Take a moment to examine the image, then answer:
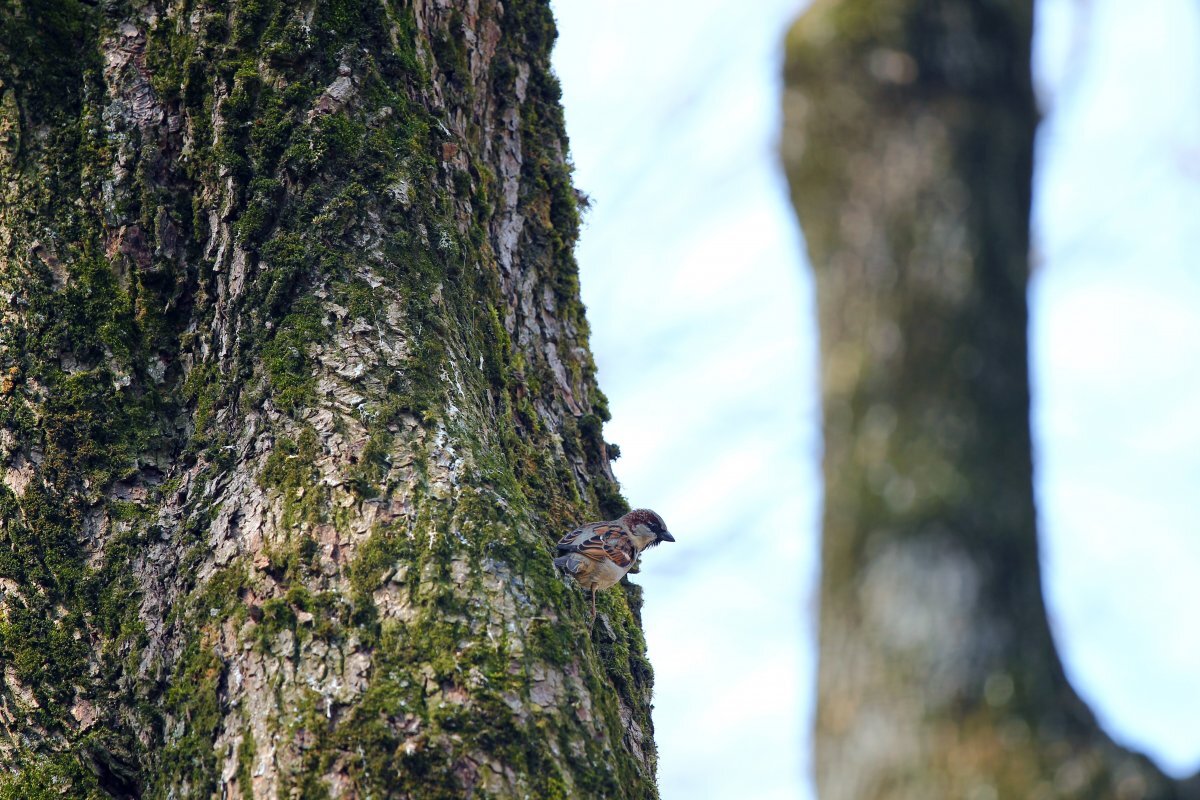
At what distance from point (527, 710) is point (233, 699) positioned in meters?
0.76

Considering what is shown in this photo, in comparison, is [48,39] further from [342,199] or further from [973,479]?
[973,479]

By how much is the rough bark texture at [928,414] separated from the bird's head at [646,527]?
2.24m

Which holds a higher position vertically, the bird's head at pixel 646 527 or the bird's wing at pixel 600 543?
the bird's head at pixel 646 527

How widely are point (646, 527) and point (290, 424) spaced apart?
2078 mm

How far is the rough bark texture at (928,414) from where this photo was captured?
1.76 meters

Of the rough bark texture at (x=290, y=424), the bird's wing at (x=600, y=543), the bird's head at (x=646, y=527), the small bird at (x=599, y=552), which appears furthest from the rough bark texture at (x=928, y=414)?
the bird's head at (x=646, y=527)

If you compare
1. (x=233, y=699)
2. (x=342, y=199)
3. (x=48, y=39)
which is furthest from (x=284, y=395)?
(x=48, y=39)

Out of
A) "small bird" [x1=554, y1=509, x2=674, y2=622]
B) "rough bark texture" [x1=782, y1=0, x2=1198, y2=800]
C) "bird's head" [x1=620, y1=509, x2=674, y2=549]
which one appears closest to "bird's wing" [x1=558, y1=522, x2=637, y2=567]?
"small bird" [x1=554, y1=509, x2=674, y2=622]

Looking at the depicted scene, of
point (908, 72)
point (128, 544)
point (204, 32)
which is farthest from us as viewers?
point (204, 32)

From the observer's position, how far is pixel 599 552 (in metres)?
3.84

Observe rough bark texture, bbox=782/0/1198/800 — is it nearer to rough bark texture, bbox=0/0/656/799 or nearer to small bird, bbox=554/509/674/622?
rough bark texture, bbox=0/0/656/799

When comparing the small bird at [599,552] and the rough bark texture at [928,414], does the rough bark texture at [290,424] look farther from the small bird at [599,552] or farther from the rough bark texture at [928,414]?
the rough bark texture at [928,414]

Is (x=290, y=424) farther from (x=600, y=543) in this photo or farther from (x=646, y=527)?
(x=646, y=527)

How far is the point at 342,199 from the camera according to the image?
3.52 meters
